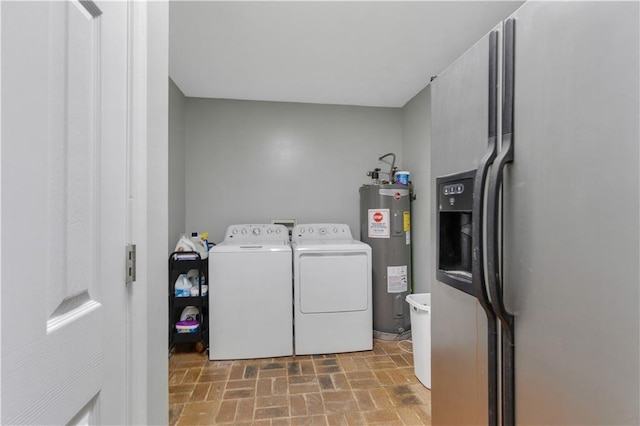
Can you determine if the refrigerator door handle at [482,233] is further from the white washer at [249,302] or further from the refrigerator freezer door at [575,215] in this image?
the white washer at [249,302]

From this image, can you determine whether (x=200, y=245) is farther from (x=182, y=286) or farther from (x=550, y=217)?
(x=550, y=217)

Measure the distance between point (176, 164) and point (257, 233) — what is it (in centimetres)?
105

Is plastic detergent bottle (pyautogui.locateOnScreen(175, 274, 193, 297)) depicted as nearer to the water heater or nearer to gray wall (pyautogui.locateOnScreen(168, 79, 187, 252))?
gray wall (pyautogui.locateOnScreen(168, 79, 187, 252))

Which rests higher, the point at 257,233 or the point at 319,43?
the point at 319,43

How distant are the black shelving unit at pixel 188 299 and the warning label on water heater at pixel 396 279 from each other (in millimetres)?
1696

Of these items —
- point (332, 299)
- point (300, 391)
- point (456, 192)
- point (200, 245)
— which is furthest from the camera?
point (200, 245)

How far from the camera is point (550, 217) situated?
2.25 ft

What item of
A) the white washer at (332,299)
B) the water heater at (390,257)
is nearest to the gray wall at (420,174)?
the water heater at (390,257)

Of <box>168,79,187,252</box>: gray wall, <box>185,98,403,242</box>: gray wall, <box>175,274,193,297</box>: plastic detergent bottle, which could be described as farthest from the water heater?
<box>168,79,187,252</box>: gray wall

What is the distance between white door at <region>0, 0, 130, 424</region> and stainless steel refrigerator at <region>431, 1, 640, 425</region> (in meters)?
0.94

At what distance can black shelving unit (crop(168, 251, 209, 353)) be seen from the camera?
7.92 ft

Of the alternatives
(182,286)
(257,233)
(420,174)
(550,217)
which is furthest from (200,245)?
(550,217)

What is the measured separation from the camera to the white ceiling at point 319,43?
1.75 metres

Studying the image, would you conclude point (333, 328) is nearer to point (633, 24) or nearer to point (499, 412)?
point (499, 412)
